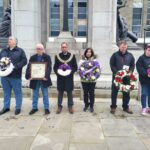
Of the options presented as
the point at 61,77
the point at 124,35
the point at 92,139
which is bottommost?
the point at 92,139

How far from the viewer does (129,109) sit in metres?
8.71

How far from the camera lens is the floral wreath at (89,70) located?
823 cm

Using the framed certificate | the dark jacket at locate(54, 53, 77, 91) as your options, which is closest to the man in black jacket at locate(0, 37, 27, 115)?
the framed certificate

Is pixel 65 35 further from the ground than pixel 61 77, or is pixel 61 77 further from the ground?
pixel 65 35

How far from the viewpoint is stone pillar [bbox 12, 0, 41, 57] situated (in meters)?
12.7

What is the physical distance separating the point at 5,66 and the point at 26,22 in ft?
17.5

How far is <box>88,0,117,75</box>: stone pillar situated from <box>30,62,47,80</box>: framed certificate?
4853 mm

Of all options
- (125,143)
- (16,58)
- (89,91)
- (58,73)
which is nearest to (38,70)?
(58,73)

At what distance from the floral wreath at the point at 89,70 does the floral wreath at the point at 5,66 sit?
5.80ft

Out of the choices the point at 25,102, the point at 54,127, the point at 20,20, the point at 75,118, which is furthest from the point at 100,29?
the point at 54,127

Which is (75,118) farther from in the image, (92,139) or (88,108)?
(92,139)

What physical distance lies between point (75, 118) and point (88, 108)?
1053 millimetres

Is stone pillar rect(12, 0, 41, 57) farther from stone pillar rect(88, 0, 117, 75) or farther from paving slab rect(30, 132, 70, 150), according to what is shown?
paving slab rect(30, 132, 70, 150)

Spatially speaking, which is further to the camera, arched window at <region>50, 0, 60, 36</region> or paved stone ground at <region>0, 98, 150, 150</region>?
arched window at <region>50, 0, 60, 36</region>
